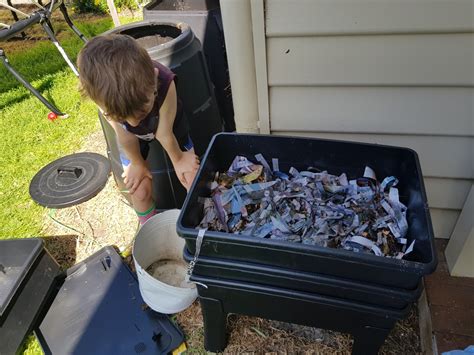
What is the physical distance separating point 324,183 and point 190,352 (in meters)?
0.83

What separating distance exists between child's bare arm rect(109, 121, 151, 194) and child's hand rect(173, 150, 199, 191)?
0.17 metres

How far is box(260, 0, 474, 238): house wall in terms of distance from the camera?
4.00 ft

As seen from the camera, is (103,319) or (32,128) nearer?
(103,319)

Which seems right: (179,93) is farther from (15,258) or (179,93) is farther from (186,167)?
(15,258)

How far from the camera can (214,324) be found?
1.36 metres

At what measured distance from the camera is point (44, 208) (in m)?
2.22

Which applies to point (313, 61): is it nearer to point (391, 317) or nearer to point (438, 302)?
point (391, 317)

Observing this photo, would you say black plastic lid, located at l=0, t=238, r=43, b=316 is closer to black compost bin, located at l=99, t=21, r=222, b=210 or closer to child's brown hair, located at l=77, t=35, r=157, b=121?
black compost bin, located at l=99, t=21, r=222, b=210

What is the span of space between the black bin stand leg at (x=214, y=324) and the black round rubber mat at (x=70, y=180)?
3.98ft

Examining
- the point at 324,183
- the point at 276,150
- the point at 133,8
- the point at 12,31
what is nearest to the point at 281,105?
the point at 276,150

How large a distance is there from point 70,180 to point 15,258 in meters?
0.72

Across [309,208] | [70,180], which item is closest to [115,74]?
[309,208]

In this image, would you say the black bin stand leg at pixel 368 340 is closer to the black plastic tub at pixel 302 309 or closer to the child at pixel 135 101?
the black plastic tub at pixel 302 309

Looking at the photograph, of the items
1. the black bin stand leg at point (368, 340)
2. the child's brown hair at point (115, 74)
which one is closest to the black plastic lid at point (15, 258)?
the child's brown hair at point (115, 74)
